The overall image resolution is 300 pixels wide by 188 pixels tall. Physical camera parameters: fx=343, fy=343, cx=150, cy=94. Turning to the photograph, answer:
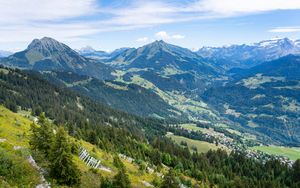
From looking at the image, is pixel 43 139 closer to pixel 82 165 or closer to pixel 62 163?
pixel 62 163

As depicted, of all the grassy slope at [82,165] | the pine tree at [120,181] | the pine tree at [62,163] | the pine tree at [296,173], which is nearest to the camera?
the pine tree at [62,163]

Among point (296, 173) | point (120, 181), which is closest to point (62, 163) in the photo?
point (120, 181)

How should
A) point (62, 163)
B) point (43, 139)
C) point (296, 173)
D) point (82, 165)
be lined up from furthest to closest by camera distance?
point (296, 173), point (82, 165), point (43, 139), point (62, 163)

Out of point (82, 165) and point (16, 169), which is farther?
point (82, 165)

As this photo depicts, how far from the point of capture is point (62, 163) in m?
54.3

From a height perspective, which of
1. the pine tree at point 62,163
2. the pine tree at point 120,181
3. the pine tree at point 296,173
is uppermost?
the pine tree at point 62,163

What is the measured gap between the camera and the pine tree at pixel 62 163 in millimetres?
53906

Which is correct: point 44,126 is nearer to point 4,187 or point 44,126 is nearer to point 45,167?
point 45,167

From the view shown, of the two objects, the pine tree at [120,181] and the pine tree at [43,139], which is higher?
the pine tree at [43,139]

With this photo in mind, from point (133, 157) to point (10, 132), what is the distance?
55.2 m

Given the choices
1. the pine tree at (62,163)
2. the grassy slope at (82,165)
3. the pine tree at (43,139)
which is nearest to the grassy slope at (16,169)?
the grassy slope at (82,165)

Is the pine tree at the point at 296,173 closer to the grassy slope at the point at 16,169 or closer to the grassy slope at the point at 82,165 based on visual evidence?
the grassy slope at the point at 82,165

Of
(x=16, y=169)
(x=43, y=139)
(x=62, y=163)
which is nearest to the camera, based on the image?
(x=16, y=169)

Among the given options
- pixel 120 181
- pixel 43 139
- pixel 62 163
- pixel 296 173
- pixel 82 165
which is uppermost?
pixel 43 139
